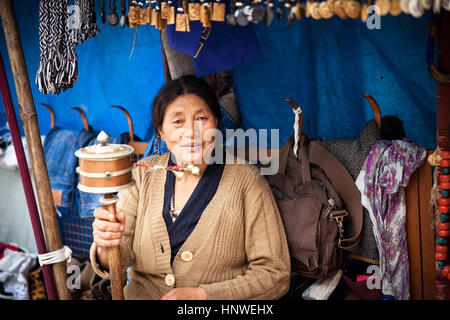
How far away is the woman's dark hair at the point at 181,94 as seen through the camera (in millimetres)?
2295

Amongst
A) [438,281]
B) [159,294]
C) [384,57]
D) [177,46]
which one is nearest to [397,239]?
[438,281]

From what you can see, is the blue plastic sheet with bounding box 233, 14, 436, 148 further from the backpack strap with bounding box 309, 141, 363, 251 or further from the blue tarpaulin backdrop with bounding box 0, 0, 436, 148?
the backpack strap with bounding box 309, 141, 363, 251

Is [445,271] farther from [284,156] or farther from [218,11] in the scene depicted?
[218,11]

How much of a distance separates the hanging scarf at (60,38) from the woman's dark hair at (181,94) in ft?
1.47

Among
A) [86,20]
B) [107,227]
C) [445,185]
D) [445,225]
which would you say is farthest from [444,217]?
[86,20]

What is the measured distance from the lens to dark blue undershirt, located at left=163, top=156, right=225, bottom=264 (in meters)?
2.24

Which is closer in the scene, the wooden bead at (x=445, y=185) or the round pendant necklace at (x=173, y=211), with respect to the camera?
the wooden bead at (x=445, y=185)

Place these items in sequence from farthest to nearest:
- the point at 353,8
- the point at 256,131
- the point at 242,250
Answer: the point at 256,131 → the point at 242,250 → the point at 353,8

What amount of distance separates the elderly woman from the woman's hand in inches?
0.6

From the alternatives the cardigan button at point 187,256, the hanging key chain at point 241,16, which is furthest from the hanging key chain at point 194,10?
the cardigan button at point 187,256

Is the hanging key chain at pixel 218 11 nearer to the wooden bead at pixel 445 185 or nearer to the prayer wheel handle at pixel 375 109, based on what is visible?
the prayer wheel handle at pixel 375 109
